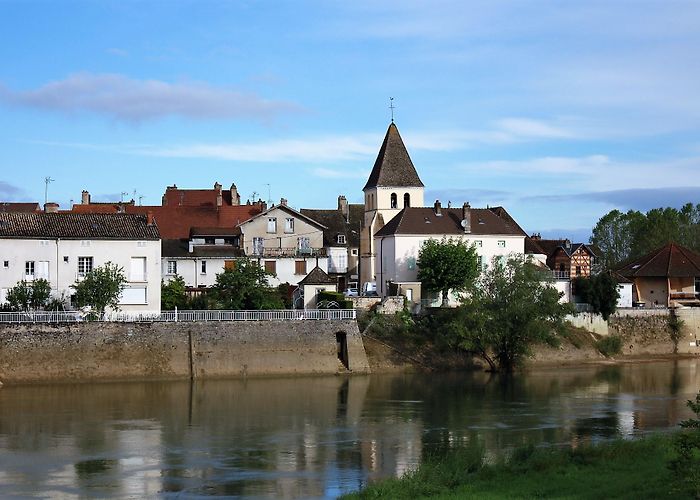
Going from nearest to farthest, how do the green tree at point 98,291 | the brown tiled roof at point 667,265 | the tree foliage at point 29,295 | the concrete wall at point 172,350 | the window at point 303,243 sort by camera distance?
the concrete wall at point 172,350 → the tree foliage at point 29,295 → the green tree at point 98,291 → the brown tiled roof at point 667,265 → the window at point 303,243

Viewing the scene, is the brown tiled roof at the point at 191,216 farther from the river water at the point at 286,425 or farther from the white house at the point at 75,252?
the river water at the point at 286,425

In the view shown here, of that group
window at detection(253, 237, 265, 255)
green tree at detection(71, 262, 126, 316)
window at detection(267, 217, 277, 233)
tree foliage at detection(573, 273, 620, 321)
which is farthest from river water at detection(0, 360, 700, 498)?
window at detection(267, 217, 277, 233)

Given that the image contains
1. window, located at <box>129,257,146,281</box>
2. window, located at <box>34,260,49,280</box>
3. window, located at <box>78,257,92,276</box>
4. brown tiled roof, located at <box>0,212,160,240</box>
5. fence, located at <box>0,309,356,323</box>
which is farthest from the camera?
window, located at <box>129,257,146,281</box>

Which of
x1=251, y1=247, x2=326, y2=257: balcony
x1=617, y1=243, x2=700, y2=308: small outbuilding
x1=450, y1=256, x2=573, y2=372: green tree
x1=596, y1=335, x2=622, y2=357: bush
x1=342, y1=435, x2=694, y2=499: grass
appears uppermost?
x1=251, y1=247, x2=326, y2=257: balcony

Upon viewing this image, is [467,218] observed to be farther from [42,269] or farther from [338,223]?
[42,269]

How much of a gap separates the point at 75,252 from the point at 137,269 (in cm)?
322

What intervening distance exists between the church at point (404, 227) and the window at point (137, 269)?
14881 mm

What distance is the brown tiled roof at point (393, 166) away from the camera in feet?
247

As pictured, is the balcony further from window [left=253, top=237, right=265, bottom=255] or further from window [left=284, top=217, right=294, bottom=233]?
window [left=284, top=217, right=294, bottom=233]

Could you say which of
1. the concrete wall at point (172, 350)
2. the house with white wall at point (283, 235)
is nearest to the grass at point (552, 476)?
the concrete wall at point (172, 350)

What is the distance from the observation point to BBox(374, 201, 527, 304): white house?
230 feet

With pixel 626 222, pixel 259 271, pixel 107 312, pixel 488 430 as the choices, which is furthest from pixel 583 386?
pixel 626 222

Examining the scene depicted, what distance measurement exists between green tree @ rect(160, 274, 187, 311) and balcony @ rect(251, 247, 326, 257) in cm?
1111

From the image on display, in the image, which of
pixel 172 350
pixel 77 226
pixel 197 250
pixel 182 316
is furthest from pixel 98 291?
pixel 197 250
